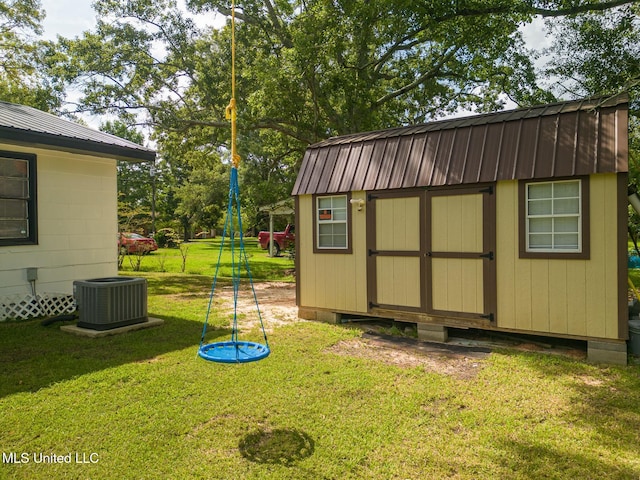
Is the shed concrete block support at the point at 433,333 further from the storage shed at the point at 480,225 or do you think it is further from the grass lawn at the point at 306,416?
the grass lawn at the point at 306,416

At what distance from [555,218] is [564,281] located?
745mm

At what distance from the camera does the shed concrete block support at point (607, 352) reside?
4762 millimetres

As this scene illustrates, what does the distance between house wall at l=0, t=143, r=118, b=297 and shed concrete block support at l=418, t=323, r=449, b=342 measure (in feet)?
18.6

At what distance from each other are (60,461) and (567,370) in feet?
15.4

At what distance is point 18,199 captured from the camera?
669 cm

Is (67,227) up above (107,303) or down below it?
above

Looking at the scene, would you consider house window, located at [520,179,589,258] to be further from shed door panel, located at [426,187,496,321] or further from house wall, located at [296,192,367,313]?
house wall, located at [296,192,367,313]

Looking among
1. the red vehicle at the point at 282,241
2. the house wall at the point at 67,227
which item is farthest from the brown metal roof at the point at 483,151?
the red vehicle at the point at 282,241

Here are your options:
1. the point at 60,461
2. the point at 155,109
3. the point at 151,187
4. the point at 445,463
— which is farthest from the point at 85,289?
the point at 151,187

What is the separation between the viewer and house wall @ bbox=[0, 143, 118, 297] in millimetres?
6707

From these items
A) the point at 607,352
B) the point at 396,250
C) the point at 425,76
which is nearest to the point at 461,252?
the point at 396,250

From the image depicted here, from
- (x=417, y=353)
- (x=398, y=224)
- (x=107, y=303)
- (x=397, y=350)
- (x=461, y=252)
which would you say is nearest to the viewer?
(x=417, y=353)

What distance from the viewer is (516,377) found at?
14.5 ft

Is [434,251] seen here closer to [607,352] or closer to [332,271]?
[332,271]
